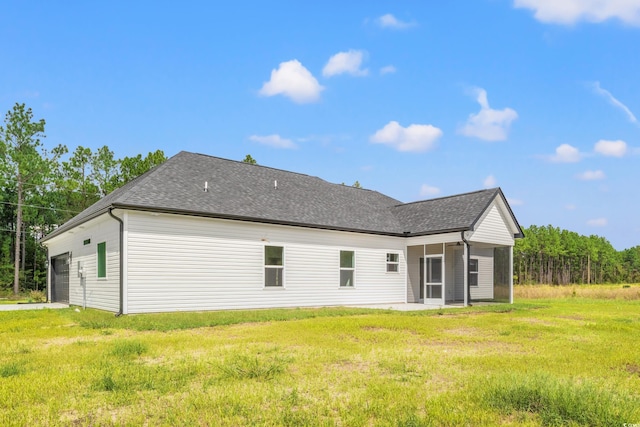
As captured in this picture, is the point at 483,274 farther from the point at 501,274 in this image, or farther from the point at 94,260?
the point at 94,260

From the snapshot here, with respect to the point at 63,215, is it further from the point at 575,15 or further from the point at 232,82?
the point at 575,15

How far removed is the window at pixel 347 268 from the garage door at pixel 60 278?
13414 mm

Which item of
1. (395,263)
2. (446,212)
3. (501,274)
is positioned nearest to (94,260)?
(395,263)

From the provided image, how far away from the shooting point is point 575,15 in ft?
43.2

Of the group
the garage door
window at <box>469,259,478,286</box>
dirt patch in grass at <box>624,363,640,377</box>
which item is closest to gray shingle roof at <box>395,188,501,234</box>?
window at <box>469,259,478,286</box>

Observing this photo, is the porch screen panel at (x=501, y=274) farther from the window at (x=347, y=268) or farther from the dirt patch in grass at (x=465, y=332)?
the dirt patch in grass at (x=465, y=332)

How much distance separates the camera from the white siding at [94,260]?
15328 mm

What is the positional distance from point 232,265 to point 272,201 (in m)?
3.91

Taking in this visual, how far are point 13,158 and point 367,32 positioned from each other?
38.7m

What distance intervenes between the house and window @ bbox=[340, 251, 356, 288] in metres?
0.05

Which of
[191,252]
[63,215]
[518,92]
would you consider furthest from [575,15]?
[63,215]

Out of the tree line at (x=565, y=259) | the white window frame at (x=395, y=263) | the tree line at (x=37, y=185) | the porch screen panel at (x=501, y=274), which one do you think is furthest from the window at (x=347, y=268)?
the tree line at (x=565, y=259)

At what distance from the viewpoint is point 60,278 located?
2397cm

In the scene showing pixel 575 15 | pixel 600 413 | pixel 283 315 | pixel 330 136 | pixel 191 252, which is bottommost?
pixel 283 315
